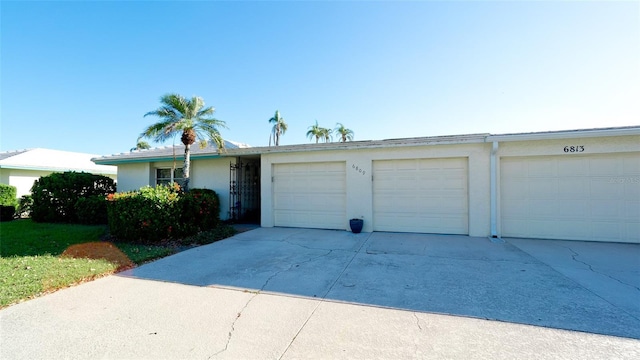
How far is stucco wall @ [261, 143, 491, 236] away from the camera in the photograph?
7.59 metres

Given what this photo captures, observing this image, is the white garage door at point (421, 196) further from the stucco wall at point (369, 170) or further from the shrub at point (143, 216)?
the shrub at point (143, 216)

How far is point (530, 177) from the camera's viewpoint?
7.46 m

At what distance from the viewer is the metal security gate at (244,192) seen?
11.2 meters

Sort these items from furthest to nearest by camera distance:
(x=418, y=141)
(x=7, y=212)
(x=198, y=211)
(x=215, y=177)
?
(x=7, y=212), (x=215, y=177), (x=198, y=211), (x=418, y=141)

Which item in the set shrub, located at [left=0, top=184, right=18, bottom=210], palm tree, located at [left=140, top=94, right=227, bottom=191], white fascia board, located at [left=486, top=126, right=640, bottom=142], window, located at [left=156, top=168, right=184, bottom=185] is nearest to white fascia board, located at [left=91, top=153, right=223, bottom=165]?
window, located at [left=156, top=168, right=184, bottom=185]

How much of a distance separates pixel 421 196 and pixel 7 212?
17.6m

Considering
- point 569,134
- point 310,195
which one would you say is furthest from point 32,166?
point 569,134

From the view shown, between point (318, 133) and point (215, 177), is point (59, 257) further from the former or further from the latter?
point (318, 133)

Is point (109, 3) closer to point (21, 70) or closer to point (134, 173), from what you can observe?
point (21, 70)

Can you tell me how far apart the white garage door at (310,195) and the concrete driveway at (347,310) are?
11.2ft

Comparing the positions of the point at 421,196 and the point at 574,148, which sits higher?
the point at 574,148

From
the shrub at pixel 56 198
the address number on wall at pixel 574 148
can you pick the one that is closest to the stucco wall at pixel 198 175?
the shrub at pixel 56 198

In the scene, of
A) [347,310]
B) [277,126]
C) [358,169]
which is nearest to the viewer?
[347,310]

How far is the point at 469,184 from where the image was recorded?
770 cm
